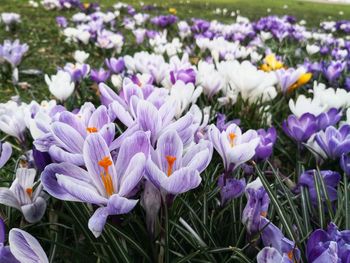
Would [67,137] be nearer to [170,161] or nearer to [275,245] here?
[170,161]

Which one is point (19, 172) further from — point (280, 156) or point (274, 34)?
point (274, 34)

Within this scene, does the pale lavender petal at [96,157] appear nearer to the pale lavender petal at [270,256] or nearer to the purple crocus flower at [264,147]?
the pale lavender petal at [270,256]

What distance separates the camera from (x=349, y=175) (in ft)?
4.48

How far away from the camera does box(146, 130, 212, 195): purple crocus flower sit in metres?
0.81

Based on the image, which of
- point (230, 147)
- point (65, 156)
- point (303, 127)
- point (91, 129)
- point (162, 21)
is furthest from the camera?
point (162, 21)

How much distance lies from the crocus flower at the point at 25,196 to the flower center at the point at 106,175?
0.92 ft

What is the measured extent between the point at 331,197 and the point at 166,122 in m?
0.55

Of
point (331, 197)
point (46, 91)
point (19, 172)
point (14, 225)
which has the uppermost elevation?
point (19, 172)

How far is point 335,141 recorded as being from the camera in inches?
55.6

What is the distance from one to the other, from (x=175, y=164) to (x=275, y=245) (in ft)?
0.95

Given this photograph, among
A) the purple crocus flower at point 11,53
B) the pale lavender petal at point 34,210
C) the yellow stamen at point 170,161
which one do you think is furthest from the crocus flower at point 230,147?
the purple crocus flower at point 11,53

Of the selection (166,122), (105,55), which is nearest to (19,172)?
(166,122)

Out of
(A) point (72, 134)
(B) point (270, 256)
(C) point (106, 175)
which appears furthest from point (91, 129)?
(B) point (270, 256)

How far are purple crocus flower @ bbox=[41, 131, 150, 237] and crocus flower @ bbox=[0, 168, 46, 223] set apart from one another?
0.24 metres
